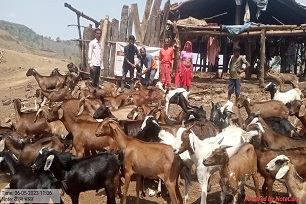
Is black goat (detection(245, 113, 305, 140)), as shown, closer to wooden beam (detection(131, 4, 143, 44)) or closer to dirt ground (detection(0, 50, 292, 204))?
dirt ground (detection(0, 50, 292, 204))

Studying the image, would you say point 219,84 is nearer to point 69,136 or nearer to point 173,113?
point 173,113

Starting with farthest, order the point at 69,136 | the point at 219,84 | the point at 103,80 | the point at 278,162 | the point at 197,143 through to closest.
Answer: the point at 219,84, the point at 103,80, the point at 69,136, the point at 197,143, the point at 278,162

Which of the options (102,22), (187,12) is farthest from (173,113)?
(187,12)

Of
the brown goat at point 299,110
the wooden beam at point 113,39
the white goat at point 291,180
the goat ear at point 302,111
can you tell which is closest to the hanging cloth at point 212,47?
the wooden beam at point 113,39

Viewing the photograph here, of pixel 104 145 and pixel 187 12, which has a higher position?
pixel 187 12

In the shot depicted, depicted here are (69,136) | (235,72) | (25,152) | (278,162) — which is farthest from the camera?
(235,72)

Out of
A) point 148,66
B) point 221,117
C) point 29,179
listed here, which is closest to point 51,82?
point 148,66

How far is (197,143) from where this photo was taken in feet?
21.6

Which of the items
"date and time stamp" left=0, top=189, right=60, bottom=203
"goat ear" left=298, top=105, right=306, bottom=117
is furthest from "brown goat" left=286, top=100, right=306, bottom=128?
"date and time stamp" left=0, top=189, right=60, bottom=203

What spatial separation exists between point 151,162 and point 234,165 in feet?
4.12

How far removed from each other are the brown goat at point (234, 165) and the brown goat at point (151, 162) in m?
0.62

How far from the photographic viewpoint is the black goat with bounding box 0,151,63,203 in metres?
6.07

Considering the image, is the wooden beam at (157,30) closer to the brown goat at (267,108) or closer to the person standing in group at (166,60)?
the person standing in group at (166,60)

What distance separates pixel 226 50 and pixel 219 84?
501 cm
